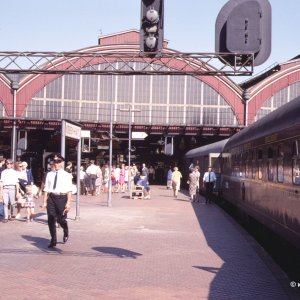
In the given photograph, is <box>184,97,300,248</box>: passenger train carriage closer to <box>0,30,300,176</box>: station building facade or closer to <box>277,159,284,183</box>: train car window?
<box>277,159,284,183</box>: train car window

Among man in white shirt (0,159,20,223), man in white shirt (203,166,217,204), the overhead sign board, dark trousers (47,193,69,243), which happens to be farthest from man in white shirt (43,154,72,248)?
the overhead sign board

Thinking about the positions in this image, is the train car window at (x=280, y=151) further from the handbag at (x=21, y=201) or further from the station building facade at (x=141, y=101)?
the station building facade at (x=141, y=101)

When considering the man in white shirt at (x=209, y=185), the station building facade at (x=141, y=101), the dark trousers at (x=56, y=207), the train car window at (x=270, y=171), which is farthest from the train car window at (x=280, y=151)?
the station building facade at (x=141, y=101)

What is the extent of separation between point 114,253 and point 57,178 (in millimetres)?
1973

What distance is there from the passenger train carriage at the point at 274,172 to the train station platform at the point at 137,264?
74 centimetres

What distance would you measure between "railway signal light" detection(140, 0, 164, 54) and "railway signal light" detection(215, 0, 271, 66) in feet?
4.48

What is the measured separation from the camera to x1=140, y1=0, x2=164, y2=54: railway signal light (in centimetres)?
1037

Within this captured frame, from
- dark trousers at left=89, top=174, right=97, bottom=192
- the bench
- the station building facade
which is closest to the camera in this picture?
the bench

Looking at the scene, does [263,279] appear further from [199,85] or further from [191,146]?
[191,146]

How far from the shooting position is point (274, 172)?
37.5 feet

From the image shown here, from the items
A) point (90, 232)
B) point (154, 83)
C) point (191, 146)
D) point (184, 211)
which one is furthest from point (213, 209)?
point (191, 146)

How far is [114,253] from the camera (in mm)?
10172

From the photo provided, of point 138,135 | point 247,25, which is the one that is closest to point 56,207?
point 247,25

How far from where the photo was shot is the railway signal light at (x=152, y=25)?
1037 cm
